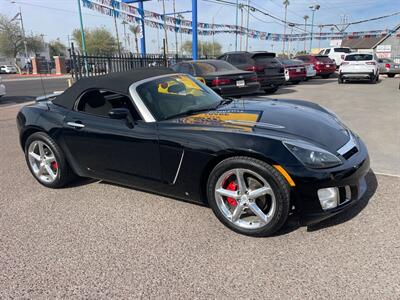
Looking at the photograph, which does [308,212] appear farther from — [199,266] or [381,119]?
[381,119]

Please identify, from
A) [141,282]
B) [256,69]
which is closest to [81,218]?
[141,282]

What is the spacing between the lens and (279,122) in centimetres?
313

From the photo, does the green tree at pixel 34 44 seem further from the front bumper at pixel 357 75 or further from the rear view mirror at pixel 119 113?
the rear view mirror at pixel 119 113

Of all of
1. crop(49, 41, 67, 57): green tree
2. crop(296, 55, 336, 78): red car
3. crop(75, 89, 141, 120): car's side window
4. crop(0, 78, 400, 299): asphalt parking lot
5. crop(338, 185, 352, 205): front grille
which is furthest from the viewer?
crop(49, 41, 67, 57): green tree

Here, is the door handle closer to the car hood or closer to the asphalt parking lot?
the asphalt parking lot

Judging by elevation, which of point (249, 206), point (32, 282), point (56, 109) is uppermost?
point (56, 109)

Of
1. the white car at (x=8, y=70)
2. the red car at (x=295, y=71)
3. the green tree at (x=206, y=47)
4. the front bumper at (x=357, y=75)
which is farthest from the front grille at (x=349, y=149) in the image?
the green tree at (x=206, y=47)

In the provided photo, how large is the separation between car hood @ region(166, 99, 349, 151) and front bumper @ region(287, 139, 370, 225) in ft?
0.83

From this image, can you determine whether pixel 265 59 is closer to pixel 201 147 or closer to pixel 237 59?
pixel 237 59

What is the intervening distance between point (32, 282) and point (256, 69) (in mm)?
11279

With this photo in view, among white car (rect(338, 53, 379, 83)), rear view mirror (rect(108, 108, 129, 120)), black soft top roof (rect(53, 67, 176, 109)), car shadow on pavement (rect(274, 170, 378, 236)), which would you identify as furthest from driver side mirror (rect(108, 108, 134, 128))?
white car (rect(338, 53, 379, 83))

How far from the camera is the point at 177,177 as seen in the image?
3.12 m

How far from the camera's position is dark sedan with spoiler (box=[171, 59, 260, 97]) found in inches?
368

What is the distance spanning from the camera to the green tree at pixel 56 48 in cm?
8356
